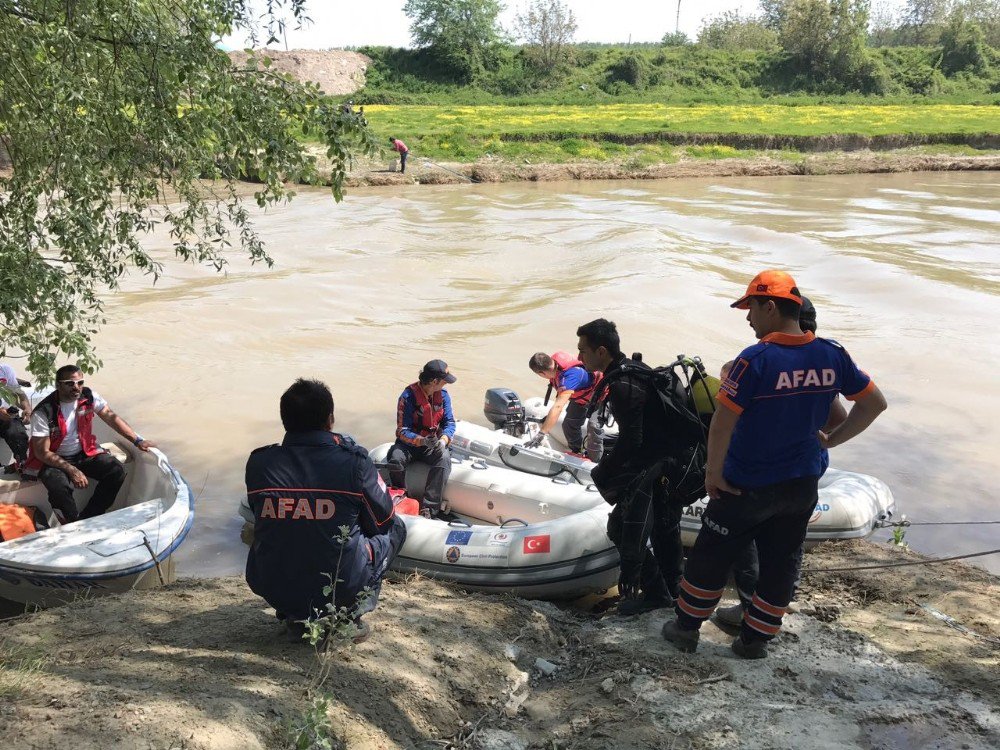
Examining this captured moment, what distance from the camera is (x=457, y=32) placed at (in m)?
55.9

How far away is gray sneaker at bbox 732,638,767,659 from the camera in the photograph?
13.0 feet

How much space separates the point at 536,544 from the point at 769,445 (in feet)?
6.99

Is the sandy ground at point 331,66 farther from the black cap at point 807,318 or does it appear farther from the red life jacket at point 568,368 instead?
the black cap at point 807,318

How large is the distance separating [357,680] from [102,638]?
135cm

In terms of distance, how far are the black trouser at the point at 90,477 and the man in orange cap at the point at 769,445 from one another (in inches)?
168

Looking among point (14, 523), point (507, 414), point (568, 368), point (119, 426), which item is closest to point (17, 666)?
point (14, 523)

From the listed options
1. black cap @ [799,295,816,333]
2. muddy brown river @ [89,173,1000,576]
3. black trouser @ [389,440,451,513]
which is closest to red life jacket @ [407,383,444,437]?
black trouser @ [389,440,451,513]

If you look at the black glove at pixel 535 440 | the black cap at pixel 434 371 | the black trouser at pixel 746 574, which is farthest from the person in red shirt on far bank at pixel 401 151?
the black trouser at pixel 746 574

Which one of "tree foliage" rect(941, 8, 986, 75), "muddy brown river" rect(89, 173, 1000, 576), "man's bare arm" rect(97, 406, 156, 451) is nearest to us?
"man's bare arm" rect(97, 406, 156, 451)

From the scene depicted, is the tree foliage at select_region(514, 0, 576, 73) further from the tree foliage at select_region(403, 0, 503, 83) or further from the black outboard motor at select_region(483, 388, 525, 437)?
the black outboard motor at select_region(483, 388, 525, 437)

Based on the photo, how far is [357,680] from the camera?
366cm

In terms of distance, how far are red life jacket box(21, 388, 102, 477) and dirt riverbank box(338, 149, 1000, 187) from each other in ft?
70.5

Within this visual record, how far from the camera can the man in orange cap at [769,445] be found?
3.54 meters

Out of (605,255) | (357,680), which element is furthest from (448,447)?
(605,255)
